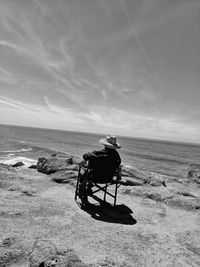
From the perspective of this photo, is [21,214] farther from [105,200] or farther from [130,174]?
[130,174]

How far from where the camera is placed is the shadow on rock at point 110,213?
4777 mm

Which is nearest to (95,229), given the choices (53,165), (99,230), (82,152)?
(99,230)

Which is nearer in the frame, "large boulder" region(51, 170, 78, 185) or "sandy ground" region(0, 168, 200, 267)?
"sandy ground" region(0, 168, 200, 267)

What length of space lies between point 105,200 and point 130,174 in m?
3.63

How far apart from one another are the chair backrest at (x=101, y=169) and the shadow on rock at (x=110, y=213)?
0.85 metres

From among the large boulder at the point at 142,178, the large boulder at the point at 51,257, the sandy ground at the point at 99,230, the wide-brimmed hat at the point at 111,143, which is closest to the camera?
the large boulder at the point at 51,257

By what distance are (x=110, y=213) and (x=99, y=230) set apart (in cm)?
122

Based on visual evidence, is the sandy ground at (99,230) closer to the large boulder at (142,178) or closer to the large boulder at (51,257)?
the large boulder at (51,257)

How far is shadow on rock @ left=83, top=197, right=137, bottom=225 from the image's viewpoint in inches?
188

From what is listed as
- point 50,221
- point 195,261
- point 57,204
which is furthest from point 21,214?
point 195,261

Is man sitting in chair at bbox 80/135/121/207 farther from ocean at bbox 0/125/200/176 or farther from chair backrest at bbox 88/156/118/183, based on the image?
ocean at bbox 0/125/200/176

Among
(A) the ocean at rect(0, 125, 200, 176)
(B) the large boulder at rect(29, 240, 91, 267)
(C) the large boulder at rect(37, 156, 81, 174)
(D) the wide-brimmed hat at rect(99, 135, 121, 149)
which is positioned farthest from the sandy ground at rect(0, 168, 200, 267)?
(A) the ocean at rect(0, 125, 200, 176)

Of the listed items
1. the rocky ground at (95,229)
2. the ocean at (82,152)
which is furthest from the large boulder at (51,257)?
the ocean at (82,152)

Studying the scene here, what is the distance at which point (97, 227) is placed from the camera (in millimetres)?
4211
